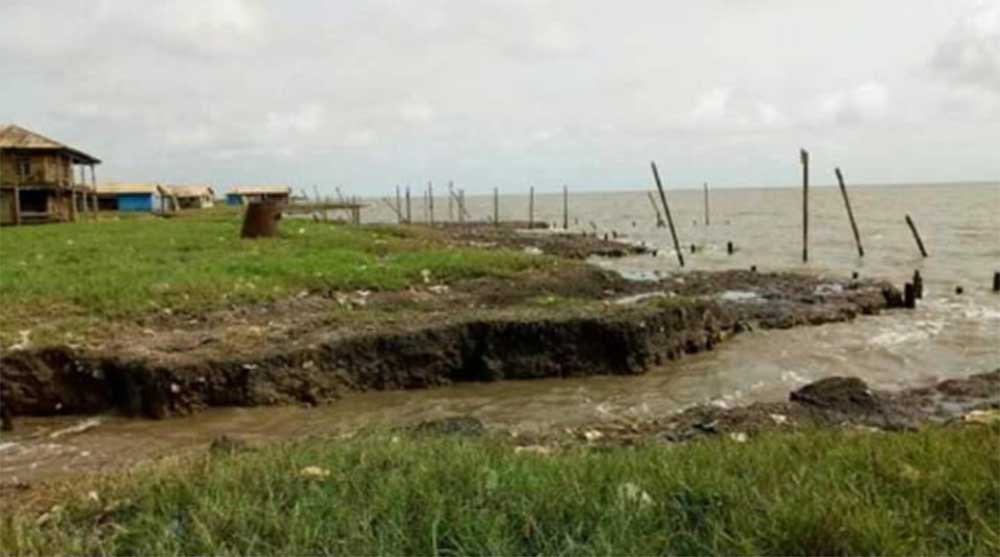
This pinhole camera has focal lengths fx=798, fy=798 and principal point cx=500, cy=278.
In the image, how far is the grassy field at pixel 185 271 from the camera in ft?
43.3

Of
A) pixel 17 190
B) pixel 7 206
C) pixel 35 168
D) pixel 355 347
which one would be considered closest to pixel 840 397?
pixel 355 347

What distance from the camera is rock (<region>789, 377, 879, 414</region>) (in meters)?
8.94

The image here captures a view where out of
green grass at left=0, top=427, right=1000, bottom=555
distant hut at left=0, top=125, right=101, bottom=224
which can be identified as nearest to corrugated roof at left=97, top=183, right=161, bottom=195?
distant hut at left=0, top=125, right=101, bottom=224

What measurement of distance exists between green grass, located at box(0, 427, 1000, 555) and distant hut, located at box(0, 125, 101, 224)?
43.3m

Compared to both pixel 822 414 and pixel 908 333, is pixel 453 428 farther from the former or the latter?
pixel 908 333

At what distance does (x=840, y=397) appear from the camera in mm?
9141

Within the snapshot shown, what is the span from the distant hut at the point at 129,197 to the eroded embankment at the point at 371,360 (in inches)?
2500

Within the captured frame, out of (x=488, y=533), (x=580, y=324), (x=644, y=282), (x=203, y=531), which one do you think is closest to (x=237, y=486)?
(x=203, y=531)

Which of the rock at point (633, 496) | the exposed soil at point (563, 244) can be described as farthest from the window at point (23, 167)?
the rock at point (633, 496)

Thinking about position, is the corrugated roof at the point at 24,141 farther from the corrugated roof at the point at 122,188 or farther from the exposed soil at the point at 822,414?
the exposed soil at the point at 822,414

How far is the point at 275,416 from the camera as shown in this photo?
1042 cm

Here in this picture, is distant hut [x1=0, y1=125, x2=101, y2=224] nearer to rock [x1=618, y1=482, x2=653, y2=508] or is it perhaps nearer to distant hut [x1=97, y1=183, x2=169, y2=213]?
distant hut [x1=97, y1=183, x2=169, y2=213]

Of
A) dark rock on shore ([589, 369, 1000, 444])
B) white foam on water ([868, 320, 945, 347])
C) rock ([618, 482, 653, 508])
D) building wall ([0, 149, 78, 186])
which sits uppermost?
building wall ([0, 149, 78, 186])

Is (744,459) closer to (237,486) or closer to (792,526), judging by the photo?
(792,526)
